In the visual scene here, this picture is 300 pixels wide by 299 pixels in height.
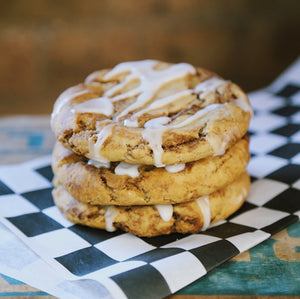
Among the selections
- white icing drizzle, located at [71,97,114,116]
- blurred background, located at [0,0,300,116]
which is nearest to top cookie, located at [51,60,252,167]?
white icing drizzle, located at [71,97,114,116]

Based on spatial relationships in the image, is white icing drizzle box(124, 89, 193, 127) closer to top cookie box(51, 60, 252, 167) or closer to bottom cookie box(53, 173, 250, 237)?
top cookie box(51, 60, 252, 167)

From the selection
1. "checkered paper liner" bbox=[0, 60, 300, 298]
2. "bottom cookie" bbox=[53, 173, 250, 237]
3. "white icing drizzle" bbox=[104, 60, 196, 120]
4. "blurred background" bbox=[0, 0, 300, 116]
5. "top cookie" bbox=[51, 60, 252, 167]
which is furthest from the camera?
"blurred background" bbox=[0, 0, 300, 116]

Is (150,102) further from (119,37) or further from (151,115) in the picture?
(119,37)

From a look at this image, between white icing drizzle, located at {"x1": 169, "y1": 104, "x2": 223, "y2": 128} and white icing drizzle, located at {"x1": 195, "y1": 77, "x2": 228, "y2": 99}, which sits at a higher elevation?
white icing drizzle, located at {"x1": 195, "y1": 77, "x2": 228, "y2": 99}

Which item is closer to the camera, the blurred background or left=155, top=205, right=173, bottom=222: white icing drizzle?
left=155, top=205, right=173, bottom=222: white icing drizzle

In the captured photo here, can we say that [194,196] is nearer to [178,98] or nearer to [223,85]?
[178,98]

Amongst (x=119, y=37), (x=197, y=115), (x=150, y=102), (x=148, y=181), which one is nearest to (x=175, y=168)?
(x=148, y=181)

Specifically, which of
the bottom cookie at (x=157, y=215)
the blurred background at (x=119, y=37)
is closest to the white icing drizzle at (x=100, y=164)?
the bottom cookie at (x=157, y=215)

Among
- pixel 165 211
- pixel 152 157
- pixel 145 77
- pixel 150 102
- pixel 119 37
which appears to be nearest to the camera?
pixel 152 157
